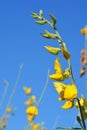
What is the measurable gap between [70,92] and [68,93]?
1cm

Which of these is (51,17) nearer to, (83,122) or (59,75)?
(59,75)

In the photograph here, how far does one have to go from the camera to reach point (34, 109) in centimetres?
415

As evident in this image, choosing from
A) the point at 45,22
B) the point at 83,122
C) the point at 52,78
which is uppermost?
the point at 45,22

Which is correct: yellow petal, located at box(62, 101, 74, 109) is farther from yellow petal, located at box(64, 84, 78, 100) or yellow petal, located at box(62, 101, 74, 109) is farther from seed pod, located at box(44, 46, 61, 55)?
seed pod, located at box(44, 46, 61, 55)

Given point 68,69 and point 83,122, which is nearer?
point 83,122

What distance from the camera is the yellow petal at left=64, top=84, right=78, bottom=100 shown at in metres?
1.24

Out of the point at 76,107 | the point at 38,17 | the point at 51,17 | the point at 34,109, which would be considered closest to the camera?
the point at 76,107

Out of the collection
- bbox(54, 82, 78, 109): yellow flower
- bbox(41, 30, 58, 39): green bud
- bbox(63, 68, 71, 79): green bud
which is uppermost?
bbox(41, 30, 58, 39): green bud

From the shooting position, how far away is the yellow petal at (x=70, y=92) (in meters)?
1.24

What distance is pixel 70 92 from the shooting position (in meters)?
1.25

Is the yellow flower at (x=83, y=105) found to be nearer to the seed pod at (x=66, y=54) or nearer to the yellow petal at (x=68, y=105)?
the yellow petal at (x=68, y=105)

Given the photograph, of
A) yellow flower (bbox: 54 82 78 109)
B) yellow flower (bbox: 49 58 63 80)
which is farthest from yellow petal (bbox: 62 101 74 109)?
yellow flower (bbox: 49 58 63 80)

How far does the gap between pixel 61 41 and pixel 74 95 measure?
268 millimetres

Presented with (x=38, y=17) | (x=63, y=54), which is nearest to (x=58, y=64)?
(x=63, y=54)
